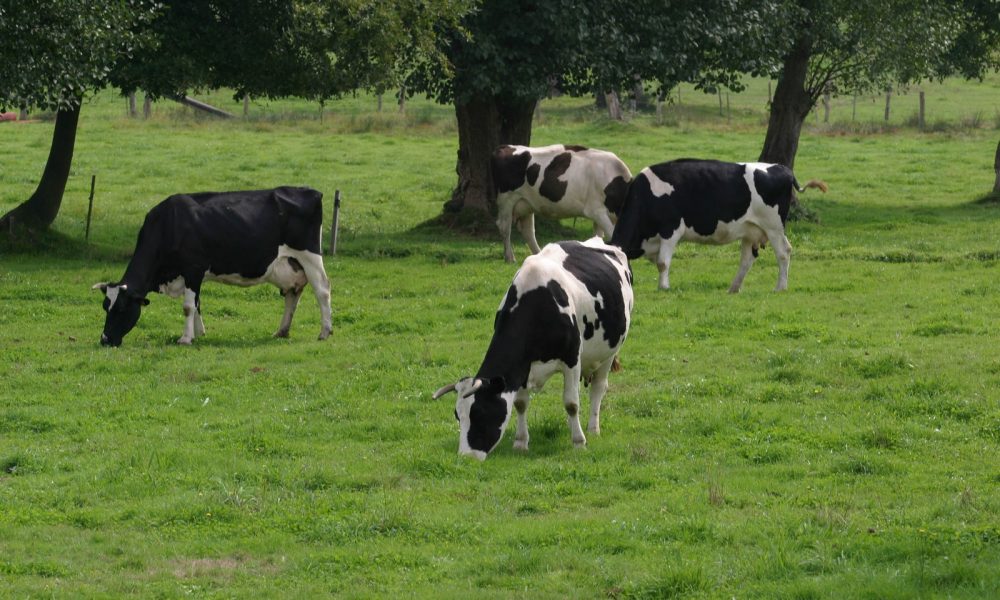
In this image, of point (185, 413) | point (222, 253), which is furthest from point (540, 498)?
point (222, 253)

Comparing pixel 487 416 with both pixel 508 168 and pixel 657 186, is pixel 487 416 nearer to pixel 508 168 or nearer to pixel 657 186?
pixel 657 186

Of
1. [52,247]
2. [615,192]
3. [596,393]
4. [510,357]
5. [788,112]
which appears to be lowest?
[52,247]

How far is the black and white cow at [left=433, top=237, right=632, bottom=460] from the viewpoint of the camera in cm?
1286

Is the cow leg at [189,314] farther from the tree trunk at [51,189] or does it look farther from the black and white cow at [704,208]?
the tree trunk at [51,189]

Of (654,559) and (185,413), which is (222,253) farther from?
(654,559)

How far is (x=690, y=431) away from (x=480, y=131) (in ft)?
57.0

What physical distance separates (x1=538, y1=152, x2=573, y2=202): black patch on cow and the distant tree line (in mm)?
1680

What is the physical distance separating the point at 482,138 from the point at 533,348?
18.0 metres

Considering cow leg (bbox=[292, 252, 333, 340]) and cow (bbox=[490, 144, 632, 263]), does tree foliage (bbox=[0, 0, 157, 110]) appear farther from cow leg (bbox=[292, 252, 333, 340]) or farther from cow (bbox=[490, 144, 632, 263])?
cow (bbox=[490, 144, 632, 263])

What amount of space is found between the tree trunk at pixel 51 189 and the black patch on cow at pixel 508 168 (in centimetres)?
819

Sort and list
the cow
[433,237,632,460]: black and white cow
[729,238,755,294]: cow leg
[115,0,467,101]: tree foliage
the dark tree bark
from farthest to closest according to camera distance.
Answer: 1. the dark tree bark
2. the cow
3. [115,0,467,101]: tree foliage
4. [729,238,755,294]: cow leg
5. [433,237,632,460]: black and white cow

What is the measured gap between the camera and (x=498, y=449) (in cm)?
1347

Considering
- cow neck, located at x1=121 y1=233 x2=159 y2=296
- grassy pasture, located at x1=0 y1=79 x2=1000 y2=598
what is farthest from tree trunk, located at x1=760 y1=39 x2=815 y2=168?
cow neck, located at x1=121 y1=233 x2=159 y2=296

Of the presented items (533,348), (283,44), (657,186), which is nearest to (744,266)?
(657,186)
